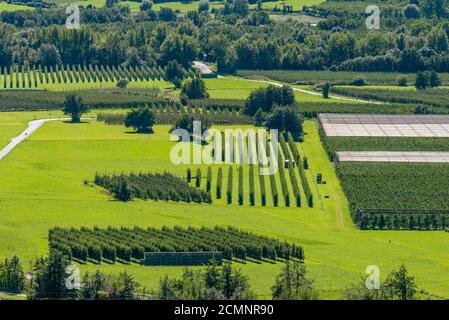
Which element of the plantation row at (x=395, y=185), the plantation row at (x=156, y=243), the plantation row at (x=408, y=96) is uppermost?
the plantation row at (x=156, y=243)

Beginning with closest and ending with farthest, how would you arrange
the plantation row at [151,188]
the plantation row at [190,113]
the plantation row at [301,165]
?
the plantation row at [151,188]
the plantation row at [301,165]
the plantation row at [190,113]

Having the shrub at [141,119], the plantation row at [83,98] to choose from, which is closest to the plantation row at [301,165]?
the shrub at [141,119]

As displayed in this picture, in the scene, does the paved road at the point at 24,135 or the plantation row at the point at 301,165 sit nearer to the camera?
the plantation row at the point at 301,165

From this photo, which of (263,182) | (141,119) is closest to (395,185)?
A: (263,182)

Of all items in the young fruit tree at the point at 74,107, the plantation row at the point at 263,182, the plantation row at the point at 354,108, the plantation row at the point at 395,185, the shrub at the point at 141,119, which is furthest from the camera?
the plantation row at the point at 354,108

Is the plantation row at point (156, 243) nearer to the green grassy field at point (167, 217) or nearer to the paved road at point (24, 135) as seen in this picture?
the green grassy field at point (167, 217)

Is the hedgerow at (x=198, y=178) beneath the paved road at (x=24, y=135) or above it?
above

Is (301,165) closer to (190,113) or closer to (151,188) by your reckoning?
(151,188)
